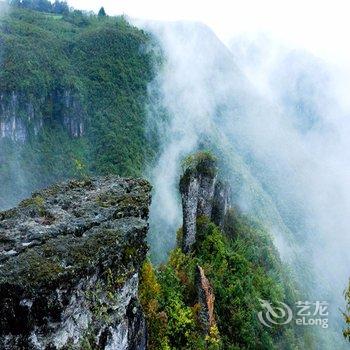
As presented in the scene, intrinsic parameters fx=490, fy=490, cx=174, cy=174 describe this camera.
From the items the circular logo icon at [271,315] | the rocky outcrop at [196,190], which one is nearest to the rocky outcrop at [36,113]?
the rocky outcrop at [196,190]

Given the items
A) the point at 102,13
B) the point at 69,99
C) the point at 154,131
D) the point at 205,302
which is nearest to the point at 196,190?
the point at 205,302

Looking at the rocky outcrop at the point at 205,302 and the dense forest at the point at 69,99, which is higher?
the dense forest at the point at 69,99

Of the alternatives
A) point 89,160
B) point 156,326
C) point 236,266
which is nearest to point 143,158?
point 89,160

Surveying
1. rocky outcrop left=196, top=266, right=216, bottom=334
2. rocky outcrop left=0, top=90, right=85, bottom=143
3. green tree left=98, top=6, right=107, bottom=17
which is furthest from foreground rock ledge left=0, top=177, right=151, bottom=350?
green tree left=98, top=6, right=107, bottom=17

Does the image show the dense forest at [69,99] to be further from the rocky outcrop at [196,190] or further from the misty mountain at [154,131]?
the rocky outcrop at [196,190]

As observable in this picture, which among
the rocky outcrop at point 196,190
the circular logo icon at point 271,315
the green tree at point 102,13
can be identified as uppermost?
the green tree at point 102,13

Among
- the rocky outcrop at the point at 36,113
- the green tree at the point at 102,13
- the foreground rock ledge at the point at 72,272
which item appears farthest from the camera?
the green tree at the point at 102,13

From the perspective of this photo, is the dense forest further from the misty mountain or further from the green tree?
the green tree

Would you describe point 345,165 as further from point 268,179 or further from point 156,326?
point 156,326
